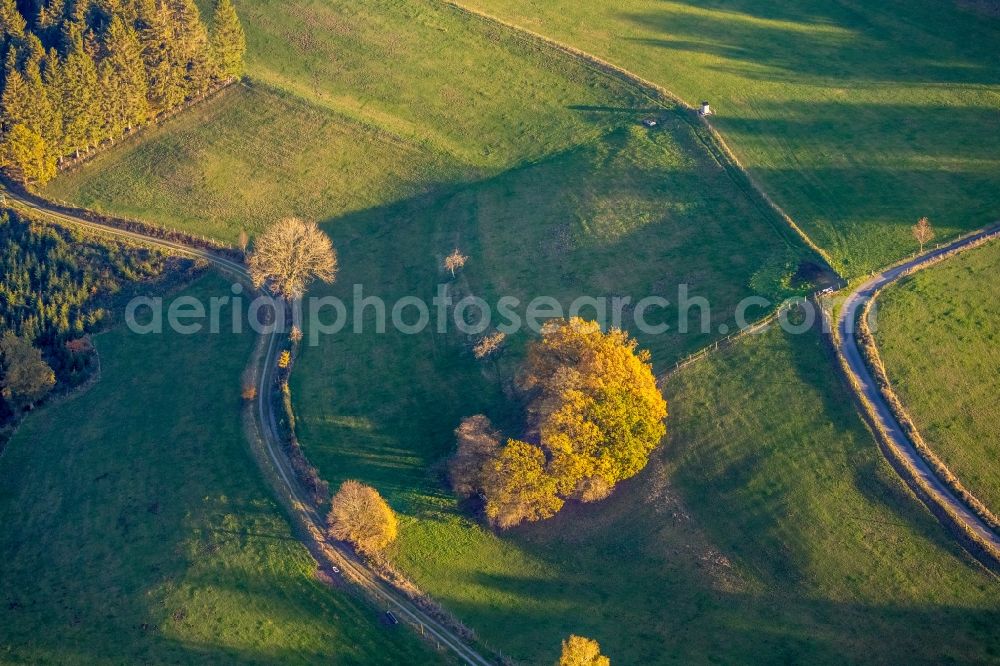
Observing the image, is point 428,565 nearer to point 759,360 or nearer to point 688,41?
point 759,360

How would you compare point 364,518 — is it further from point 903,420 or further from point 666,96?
point 666,96

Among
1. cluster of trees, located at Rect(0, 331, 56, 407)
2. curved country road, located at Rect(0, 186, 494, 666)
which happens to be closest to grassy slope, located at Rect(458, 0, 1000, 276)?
curved country road, located at Rect(0, 186, 494, 666)

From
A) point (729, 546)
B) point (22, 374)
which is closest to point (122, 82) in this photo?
point (22, 374)

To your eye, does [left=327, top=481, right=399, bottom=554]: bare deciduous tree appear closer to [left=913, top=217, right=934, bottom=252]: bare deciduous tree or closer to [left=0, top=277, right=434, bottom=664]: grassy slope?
[left=0, top=277, right=434, bottom=664]: grassy slope

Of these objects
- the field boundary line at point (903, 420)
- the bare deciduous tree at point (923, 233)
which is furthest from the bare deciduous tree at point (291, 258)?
the bare deciduous tree at point (923, 233)

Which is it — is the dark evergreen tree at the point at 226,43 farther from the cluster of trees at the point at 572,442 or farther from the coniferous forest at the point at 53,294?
the cluster of trees at the point at 572,442

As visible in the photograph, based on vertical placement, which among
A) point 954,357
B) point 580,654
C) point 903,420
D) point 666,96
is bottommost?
point 580,654
